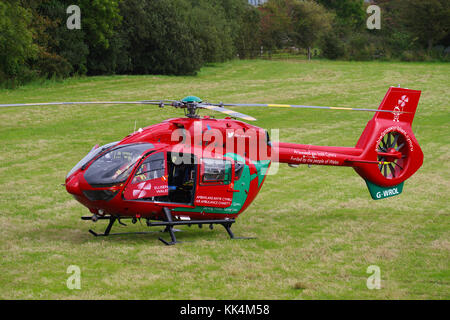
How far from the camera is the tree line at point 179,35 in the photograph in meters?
35.4

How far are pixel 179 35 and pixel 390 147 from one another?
3195cm

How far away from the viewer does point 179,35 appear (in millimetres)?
42750

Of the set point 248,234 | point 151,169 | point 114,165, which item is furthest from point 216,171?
point 114,165

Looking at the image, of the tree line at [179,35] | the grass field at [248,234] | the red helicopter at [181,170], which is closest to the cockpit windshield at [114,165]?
the red helicopter at [181,170]

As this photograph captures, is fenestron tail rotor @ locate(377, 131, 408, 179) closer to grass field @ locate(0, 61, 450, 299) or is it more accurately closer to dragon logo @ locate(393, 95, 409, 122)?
dragon logo @ locate(393, 95, 409, 122)

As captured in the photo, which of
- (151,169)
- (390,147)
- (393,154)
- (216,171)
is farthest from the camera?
(390,147)

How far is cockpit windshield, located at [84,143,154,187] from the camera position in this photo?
32.4ft

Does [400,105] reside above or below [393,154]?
above

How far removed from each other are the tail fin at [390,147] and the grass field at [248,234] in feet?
2.98

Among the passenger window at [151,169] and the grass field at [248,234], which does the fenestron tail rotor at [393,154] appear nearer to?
the grass field at [248,234]

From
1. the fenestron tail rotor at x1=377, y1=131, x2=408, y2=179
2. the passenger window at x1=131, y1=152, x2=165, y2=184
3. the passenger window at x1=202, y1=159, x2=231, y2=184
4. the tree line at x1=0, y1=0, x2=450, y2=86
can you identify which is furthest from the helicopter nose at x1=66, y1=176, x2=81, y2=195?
the tree line at x1=0, y1=0, x2=450, y2=86

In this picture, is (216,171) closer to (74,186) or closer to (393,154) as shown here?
(74,186)

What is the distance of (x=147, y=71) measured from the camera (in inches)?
1729

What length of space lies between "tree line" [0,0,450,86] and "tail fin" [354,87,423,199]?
77.4 feet
